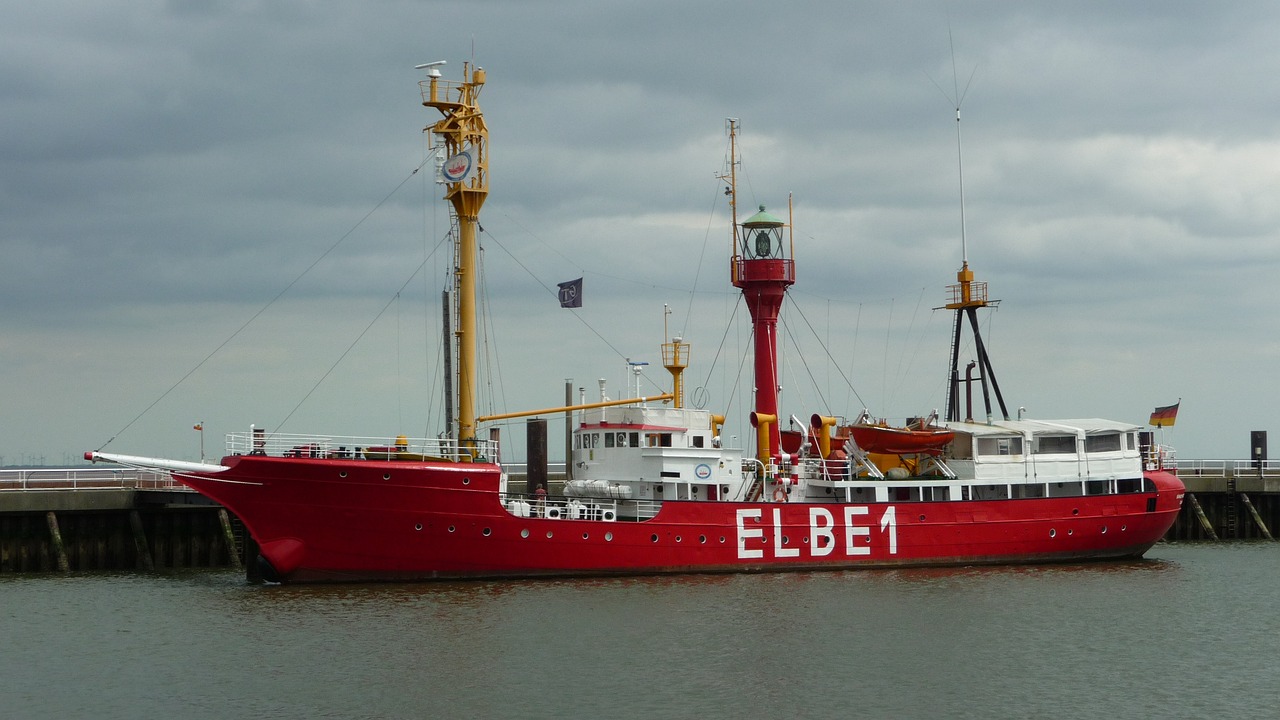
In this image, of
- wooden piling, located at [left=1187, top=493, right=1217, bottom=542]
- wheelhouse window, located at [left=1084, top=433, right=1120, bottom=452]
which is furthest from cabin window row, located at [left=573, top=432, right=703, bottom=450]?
wooden piling, located at [left=1187, top=493, right=1217, bottom=542]

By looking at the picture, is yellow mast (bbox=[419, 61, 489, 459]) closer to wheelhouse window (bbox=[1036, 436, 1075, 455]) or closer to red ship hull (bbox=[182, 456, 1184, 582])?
red ship hull (bbox=[182, 456, 1184, 582])

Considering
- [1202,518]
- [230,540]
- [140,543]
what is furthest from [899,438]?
[140,543]

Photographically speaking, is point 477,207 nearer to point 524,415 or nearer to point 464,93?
point 464,93

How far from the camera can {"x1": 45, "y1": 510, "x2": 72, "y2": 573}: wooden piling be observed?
37625mm

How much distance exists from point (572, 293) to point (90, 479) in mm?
16622

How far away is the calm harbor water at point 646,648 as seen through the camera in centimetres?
2311

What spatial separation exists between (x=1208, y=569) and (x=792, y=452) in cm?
1297

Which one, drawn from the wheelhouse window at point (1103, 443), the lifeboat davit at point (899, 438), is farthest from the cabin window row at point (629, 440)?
the wheelhouse window at point (1103, 443)

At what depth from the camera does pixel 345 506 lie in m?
32.8

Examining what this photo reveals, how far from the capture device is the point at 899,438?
39000 millimetres

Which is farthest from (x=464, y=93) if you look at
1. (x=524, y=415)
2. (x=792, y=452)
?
(x=792, y=452)

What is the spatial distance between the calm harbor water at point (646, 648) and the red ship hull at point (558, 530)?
0.68 metres

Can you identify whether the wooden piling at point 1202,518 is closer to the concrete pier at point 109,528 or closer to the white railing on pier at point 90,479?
the concrete pier at point 109,528

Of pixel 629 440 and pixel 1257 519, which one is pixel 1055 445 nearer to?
pixel 629 440
